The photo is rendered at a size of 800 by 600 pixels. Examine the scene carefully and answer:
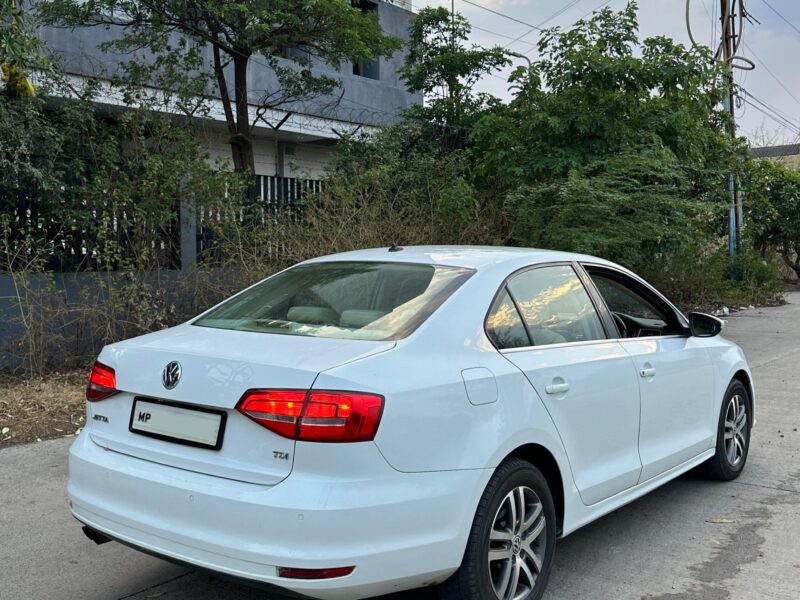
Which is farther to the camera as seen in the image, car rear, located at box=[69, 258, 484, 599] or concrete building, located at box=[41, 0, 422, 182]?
concrete building, located at box=[41, 0, 422, 182]

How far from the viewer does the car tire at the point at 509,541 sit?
3.04m

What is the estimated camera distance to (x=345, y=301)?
12.1 ft

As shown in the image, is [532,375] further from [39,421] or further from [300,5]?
[300,5]

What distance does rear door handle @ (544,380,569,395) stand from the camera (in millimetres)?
3480

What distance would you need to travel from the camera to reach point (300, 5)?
429 inches

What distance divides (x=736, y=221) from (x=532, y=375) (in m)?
18.4

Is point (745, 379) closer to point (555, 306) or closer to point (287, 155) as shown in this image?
point (555, 306)

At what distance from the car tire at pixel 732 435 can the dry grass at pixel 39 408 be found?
16.3 ft

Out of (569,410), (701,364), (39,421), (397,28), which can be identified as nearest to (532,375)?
(569,410)

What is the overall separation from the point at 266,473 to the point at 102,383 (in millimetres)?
1033

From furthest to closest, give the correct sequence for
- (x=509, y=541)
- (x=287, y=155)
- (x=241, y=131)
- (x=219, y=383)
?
(x=287, y=155), (x=241, y=131), (x=509, y=541), (x=219, y=383)

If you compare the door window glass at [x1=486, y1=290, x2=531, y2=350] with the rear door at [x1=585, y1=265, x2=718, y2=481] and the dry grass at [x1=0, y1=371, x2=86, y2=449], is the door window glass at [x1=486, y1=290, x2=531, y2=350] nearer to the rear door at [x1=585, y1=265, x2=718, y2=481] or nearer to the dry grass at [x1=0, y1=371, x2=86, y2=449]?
the rear door at [x1=585, y1=265, x2=718, y2=481]

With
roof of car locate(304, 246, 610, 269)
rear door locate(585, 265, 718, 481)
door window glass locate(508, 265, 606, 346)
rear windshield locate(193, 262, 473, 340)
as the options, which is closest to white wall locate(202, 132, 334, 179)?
rear door locate(585, 265, 718, 481)

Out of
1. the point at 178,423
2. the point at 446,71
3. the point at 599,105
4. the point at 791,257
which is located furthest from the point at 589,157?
the point at 791,257
